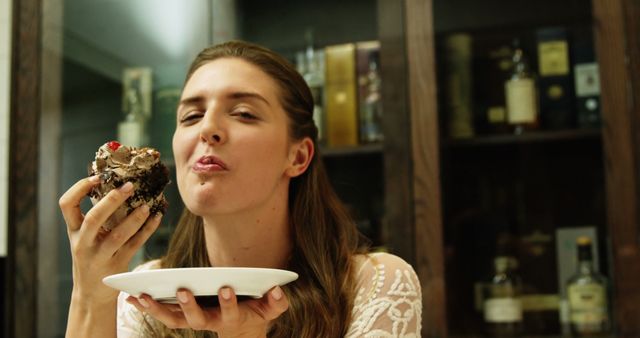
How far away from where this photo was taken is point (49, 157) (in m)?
2.18

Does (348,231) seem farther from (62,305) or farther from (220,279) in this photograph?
(62,305)

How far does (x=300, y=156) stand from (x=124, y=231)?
0.46 m

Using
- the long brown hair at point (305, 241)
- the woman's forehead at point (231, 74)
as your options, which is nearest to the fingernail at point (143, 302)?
the long brown hair at point (305, 241)

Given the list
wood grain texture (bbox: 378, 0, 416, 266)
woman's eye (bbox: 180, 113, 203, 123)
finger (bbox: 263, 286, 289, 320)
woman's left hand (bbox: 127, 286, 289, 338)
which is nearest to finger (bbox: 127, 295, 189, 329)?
woman's left hand (bbox: 127, 286, 289, 338)

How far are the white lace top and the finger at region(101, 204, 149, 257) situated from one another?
0.36m

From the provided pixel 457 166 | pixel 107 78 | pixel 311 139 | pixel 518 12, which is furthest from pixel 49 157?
pixel 518 12

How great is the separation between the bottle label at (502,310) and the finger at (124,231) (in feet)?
3.52

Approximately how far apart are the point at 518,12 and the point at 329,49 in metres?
0.50

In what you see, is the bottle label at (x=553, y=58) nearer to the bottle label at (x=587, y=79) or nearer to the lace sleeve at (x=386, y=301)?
the bottle label at (x=587, y=79)

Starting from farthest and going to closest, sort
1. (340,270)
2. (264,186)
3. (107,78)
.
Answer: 1. (107,78)
2. (340,270)
3. (264,186)

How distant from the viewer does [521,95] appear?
201cm

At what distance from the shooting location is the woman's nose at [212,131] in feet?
4.31

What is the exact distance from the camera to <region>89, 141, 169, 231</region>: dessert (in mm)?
1183

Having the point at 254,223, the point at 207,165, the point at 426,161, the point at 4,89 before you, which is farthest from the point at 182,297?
the point at 4,89
